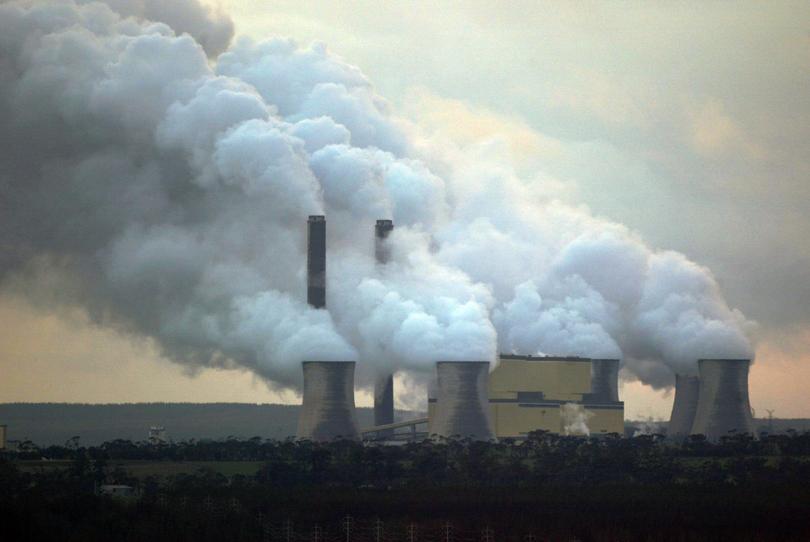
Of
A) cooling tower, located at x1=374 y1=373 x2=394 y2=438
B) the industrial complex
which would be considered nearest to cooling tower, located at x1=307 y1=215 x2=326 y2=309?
the industrial complex

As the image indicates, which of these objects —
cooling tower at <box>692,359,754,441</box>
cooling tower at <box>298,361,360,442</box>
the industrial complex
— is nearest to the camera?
cooling tower at <box>298,361,360,442</box>

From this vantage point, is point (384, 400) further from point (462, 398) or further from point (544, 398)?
point (462, 398)

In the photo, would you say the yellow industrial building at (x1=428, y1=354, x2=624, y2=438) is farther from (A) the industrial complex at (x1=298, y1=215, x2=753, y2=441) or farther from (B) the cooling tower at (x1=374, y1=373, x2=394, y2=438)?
(B) the cooling tower at (x1=374, y1=373, x2=394, y2=438)

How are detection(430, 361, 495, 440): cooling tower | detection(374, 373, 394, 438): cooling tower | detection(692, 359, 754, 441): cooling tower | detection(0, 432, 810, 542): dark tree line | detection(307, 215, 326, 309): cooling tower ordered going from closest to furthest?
detection(0, 432, 810, 542): dark tree line, detection(430, 361, 495, 440): cooling tower, detection(307, 215, 326, 309): cooling tower, detection(692, 359, 754, 441): cooling tower, detection(374, 373, 394, 438): cooling tower

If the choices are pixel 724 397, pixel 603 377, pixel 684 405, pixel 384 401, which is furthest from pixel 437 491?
pixel 684 405

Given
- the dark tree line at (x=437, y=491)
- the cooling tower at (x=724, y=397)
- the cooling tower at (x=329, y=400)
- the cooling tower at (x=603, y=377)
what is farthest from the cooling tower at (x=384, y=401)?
the cooling tower at (x=724, y=397)

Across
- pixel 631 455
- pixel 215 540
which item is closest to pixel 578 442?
pixel 631 455

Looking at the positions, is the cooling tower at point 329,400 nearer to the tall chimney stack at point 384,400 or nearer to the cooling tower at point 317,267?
the cooling tower at point 317,267

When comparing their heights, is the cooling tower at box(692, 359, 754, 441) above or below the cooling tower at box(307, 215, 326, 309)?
below
